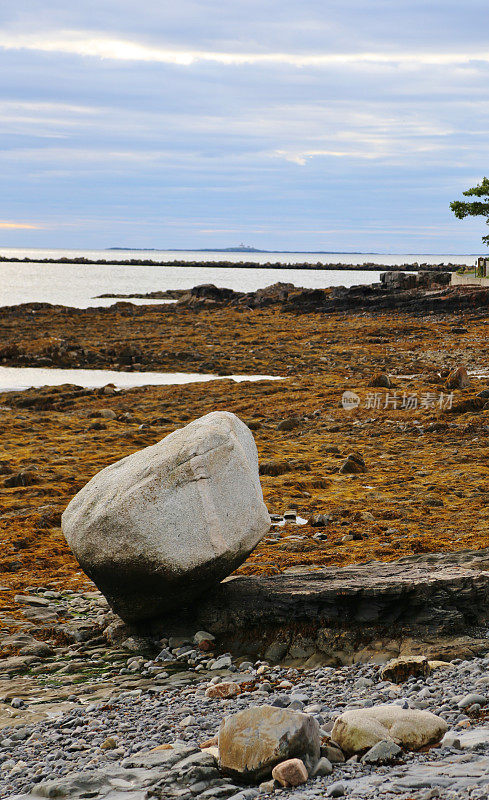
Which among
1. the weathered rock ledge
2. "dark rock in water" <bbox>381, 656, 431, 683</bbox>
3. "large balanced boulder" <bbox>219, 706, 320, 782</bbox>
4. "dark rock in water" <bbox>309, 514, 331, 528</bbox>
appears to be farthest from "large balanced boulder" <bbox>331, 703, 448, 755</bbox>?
"dark rock in water" <bbox>309, 514, 331, 528</bbox>

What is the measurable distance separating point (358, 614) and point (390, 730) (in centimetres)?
239

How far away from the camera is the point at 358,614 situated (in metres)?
7.26

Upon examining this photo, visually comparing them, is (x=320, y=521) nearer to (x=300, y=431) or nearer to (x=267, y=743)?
(x=267, y=743)

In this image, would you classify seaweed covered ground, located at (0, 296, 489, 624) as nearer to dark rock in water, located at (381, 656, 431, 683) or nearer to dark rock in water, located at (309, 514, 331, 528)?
dark rock in water, located at (309, 514, 331, 528)

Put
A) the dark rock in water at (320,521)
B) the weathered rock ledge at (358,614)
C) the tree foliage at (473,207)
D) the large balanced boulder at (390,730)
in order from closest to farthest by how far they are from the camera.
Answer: the large balanced boulder at (390,730) → the weathered rock ledge at (358,614) → the dark rock in water at (320,521) → the tree foliage at (473,207)

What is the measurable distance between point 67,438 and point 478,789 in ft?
47.2

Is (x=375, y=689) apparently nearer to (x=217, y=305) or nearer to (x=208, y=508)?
(x=208, y=508)

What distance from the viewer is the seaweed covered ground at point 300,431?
33.4 ft

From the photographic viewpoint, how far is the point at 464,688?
570 centimetres

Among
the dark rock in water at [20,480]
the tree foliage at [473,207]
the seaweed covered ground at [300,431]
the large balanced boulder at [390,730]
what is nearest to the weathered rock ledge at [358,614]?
the seaweed covered ground at [300,431]

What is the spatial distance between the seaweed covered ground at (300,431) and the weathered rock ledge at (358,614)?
1.33 metres

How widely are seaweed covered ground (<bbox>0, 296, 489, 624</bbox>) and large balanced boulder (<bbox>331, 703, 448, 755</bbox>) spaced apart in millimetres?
4030

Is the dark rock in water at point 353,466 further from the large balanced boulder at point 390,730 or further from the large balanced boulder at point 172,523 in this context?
the large balanced boulder at point 390,730

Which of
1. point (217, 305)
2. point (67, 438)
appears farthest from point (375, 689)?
point (217, 305)
